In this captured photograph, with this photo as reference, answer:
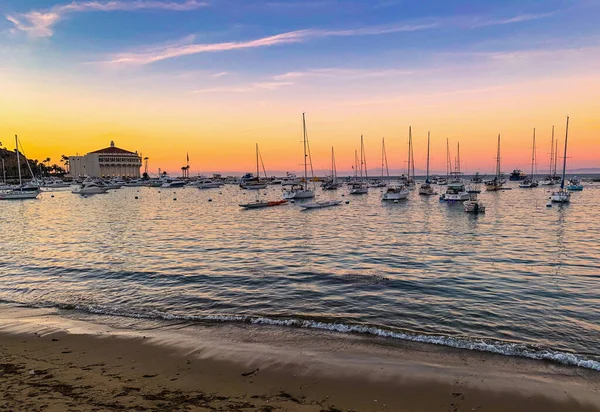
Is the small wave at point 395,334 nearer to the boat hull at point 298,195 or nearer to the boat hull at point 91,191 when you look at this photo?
the boat hull at point 298,195

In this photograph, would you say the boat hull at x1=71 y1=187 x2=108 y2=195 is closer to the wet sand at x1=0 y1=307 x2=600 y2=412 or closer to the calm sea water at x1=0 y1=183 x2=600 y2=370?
the calm sea water at x1=0 y1=183 x2=600 y2=370

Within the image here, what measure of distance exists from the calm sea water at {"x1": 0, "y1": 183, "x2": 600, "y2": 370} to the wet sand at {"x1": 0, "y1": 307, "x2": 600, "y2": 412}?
1.21 meters

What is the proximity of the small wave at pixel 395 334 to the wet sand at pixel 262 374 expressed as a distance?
37 cm

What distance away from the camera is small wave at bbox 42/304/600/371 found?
31.0ft

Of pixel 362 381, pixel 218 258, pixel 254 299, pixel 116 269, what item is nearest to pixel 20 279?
pixel 116 269

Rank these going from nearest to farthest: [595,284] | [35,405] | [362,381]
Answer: [35,405] → [362,381] → [595,284]

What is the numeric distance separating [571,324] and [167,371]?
1144cm

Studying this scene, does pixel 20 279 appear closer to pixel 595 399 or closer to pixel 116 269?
pixel 116 269

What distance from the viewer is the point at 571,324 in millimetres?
11773

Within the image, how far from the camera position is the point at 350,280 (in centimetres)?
1733

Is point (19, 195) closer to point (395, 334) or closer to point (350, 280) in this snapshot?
point (350, 280)

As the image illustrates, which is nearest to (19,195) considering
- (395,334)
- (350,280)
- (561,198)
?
(350,280)

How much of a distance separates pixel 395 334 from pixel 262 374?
436 centimetres

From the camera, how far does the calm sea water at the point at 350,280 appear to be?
1183 centimetres
